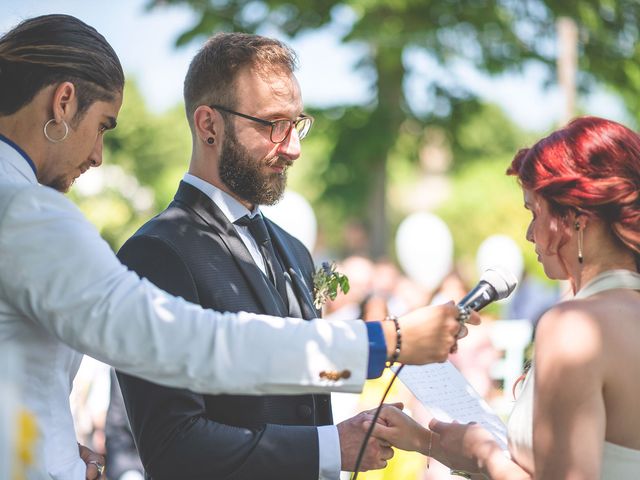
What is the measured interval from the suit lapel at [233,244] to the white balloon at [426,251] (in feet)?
36.5

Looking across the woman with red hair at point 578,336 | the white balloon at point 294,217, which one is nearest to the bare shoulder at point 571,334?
the woman with red hair at point 578,336

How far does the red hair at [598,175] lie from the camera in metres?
2.88

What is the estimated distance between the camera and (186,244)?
11.3 ft

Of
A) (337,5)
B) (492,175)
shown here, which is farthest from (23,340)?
(492,175)

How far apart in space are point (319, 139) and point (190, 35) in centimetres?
348

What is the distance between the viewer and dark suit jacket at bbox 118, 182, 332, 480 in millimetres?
3174

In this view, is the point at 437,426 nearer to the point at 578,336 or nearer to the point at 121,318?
the point at 578,336

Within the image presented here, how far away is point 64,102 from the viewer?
8.82ft

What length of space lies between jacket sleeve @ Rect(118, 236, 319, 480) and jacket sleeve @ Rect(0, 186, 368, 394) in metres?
0.87

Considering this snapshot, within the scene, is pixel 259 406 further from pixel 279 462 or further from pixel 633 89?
pixel 633 89

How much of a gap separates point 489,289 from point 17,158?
1496 mm

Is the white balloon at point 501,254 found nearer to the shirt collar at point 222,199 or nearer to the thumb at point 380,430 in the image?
the shirt collar at point 222,199

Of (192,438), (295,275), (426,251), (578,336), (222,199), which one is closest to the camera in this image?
(578,336)

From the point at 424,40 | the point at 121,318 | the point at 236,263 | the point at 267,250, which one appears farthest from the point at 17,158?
the point at 424,40
